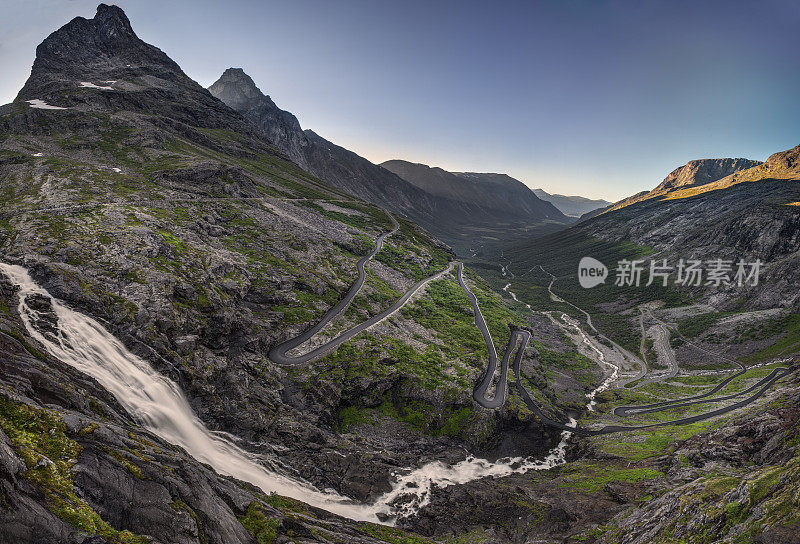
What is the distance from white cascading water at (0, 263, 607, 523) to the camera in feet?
118

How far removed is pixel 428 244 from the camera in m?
175

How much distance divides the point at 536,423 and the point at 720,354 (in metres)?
84.5

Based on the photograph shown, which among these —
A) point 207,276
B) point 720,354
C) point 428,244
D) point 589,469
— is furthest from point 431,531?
point 428,244

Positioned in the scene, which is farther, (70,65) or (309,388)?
(70,65)

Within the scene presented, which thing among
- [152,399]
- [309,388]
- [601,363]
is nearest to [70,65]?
[152,399]

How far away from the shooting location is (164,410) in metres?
38.7

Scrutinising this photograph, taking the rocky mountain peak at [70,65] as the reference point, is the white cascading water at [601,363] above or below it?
below
